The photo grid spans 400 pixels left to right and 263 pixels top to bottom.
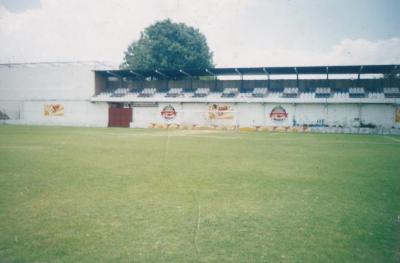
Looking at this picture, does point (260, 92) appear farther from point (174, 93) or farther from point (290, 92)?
point (174, 93)

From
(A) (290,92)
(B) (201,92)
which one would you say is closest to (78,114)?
(B) (201,92)

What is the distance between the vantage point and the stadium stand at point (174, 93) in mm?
46188

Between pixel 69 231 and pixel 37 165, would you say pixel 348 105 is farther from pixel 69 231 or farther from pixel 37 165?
pixel 69 231

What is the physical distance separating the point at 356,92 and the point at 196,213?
129ft

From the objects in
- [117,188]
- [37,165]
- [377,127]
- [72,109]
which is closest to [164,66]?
[72,109]

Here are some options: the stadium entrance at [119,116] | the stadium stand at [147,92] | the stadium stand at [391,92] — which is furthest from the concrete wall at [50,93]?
the stadium stand at [391,92]

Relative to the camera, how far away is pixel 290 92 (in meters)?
43.2

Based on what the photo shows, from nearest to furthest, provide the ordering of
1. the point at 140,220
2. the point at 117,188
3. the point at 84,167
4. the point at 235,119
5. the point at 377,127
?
the point at 140,220
the point at 117,188
the point at 84,167
the point at 377,127
the point at 235,119

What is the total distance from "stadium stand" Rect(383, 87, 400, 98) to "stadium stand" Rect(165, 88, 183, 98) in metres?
24.0

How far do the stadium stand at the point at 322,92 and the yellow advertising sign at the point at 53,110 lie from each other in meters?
32.9

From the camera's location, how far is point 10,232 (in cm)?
554

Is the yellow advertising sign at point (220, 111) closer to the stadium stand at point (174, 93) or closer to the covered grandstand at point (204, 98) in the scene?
the covered grandstand at point (204, 98)

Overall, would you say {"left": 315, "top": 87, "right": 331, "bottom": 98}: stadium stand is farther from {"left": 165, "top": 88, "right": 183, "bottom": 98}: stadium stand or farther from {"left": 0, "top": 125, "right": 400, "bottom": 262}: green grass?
{"left": 0, "top": 125, "right": 400, "bottom": 262}: green grass

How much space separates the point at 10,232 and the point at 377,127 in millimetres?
39508
